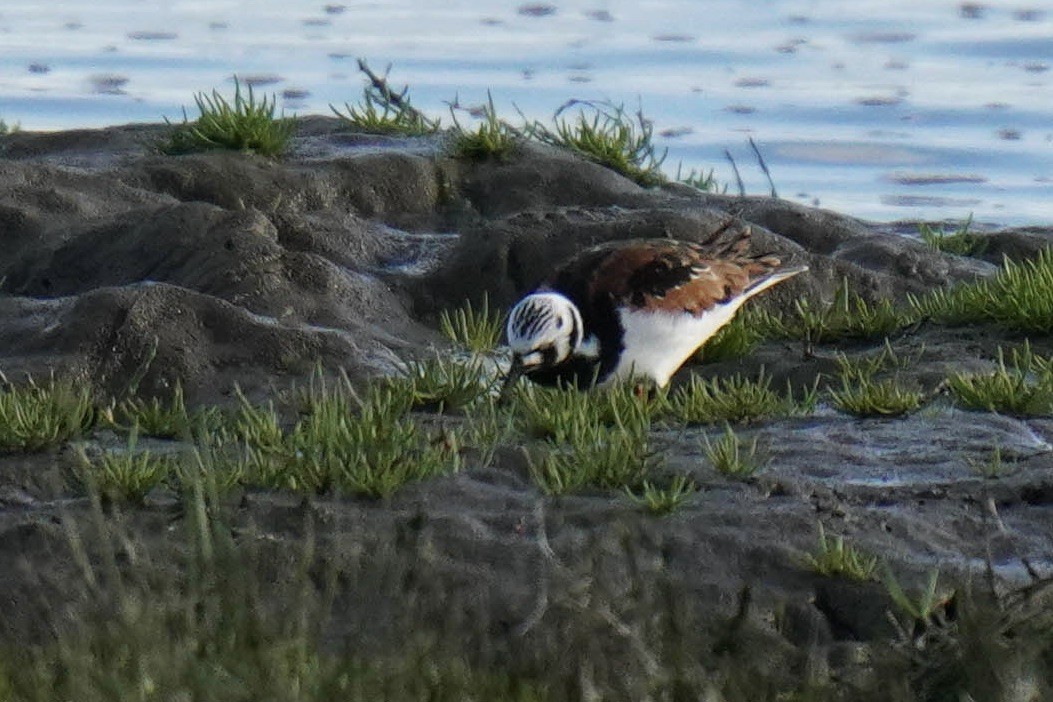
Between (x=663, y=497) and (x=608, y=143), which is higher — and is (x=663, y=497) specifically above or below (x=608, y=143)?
below

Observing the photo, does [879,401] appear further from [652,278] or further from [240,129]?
[240,129]

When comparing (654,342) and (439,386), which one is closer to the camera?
(439,386)

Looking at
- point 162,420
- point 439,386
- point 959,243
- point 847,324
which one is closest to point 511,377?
point 439,386

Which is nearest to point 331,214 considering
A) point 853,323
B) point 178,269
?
point 178,269

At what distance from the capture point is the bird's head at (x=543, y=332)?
7859 millimetres

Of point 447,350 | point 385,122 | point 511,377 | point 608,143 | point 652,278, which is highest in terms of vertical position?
point 385,122

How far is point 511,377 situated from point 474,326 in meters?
1.06

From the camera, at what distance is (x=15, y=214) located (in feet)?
31.7

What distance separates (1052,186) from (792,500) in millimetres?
9027

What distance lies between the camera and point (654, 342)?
8.09 metres

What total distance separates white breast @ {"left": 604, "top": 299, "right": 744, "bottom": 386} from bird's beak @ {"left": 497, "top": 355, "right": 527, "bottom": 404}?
A: 1.29 ft

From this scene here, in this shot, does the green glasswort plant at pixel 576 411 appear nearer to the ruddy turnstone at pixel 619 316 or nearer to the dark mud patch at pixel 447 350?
the dark mud patch at pixel 447 350

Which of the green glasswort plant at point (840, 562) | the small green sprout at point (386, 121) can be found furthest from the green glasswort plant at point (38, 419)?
the small green sprout at point (386, 121)

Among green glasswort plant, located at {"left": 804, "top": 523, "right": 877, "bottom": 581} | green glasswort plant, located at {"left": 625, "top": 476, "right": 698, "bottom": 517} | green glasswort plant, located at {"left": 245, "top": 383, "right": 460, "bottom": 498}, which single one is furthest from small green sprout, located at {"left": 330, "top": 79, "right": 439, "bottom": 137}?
green glasswort plant, located at {"left": 804, "top": 523, "right": 877, "bottom": 581}
